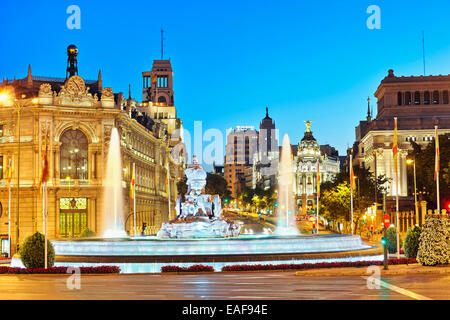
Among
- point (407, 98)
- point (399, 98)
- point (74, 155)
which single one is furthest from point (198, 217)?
point (407, 98)

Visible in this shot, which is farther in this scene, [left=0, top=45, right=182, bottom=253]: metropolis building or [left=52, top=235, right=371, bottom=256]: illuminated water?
[left=0, top=45, right=182, bottom=253]: metropolis building

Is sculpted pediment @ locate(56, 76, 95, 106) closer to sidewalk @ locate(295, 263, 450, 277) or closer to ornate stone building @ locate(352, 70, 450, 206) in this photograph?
sidewalk @ locate(295, 263, 450, 277)

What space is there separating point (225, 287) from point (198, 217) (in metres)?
18.9

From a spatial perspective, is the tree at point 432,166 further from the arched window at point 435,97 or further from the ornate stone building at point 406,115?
the arched window at point 435,97

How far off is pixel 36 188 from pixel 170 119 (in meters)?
77.6

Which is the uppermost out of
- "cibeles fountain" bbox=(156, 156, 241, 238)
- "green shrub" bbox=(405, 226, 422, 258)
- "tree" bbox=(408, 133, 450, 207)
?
"tree" bbox=(408, 133, 450, 207)

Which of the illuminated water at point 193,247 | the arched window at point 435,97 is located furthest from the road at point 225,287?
the arched window at point 435,97

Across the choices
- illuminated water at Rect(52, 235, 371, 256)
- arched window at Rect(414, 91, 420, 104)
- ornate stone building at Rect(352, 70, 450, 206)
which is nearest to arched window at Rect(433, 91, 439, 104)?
ornate stone building at Rect(352, 70, 450, 206)

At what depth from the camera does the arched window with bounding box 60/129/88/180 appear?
78.8m

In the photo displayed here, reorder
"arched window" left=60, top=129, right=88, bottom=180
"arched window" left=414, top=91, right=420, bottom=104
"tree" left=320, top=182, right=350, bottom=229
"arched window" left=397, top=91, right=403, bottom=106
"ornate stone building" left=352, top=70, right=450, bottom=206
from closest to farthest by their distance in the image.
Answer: "arched window" left=60, top=129, right=88, bottom=180, "tree" left=320, top=182, right=350, bottom=229, "ornate stone building" left=352, top=70, right=450, bottom=206, "arched window" left=414, top=91, right=420, bottom=104, "arched window" left=397, top=91, right=403, bottom=106

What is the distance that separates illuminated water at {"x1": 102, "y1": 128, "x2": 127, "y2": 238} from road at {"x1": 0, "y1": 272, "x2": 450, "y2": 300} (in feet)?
152

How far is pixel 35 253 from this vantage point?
33.9 meters
